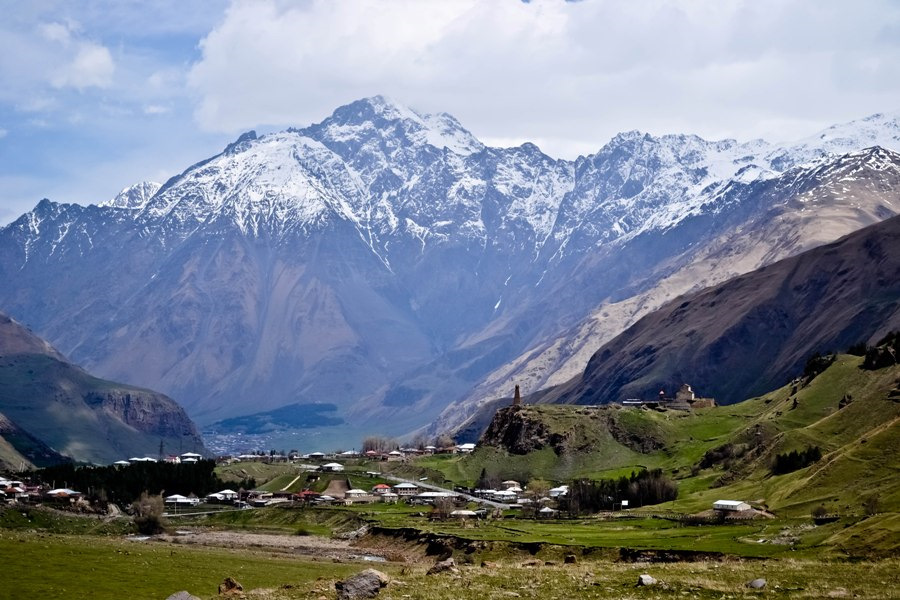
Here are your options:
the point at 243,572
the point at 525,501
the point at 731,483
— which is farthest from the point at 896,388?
the point at 243,572

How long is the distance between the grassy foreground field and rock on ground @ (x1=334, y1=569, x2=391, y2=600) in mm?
591

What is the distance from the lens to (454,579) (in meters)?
60.1

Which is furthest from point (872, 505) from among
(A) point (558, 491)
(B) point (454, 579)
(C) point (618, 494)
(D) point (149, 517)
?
(A) point (558, 491)

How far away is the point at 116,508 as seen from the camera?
180250 millimetres

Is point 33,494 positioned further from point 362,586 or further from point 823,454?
point 362,586

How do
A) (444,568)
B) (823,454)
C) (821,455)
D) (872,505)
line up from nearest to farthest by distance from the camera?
(444,568)
(872,505)
(821,455)
(823,454)

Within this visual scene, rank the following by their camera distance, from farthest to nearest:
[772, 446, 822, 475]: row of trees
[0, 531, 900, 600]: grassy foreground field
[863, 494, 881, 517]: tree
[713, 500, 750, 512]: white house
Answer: [772, 446, 822, 475]: row of trees
[713, 500, 750, 512]: white house
[863, 494, 881, 517]: tree
[0, 531, 900, 600]: grassy foreground field

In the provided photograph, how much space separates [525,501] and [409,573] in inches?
4693

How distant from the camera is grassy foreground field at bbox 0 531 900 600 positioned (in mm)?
53594

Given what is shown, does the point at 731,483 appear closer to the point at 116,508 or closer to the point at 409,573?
the point at 116,508

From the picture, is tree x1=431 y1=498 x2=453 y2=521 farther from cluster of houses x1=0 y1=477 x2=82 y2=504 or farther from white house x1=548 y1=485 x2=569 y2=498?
cluster of houses x1=0 y1=477 x2=82 y2=504

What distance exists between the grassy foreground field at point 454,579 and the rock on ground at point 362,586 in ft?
1.94

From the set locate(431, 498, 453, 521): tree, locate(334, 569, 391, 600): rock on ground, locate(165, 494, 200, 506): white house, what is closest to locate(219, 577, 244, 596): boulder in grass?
locate(334, 569, 391, 600): rock on ground

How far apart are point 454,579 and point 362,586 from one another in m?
5.75
